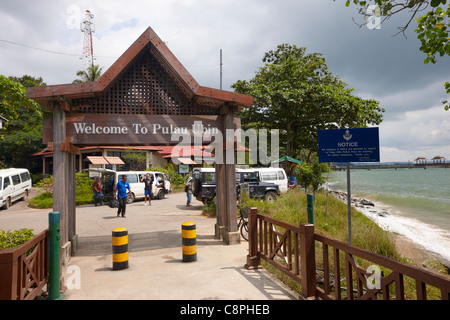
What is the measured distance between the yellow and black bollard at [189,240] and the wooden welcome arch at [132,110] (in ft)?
5.68

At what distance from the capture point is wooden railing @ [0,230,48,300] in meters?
3.33

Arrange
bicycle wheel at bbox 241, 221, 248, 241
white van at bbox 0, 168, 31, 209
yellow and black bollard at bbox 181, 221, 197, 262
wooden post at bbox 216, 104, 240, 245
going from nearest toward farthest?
yellow and black bollard at bbox 181, 221, 197, 262, wooden post at bbox 216, 104, 240, 245, bicycle wheel at bbox 241, 221, 248, 241, white van at bbox 0, 168, 31, 209

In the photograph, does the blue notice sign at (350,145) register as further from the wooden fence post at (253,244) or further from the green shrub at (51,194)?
the green shrub at (51,194)

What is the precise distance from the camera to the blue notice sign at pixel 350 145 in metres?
6.70

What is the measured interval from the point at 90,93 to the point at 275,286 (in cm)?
589

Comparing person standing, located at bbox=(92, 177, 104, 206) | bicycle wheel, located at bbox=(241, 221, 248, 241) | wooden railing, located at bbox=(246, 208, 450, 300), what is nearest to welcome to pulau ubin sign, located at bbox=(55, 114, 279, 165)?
bicycle wheel, located at bbox=(241, 221, 248, 241)

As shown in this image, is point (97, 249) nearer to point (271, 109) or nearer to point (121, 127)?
point (121, 127)

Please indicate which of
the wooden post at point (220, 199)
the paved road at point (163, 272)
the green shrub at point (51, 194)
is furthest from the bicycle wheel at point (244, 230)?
the green shrub at point (51, 194)

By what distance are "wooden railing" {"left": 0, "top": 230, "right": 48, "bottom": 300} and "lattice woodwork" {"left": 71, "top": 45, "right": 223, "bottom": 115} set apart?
3.75m

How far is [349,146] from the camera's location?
6945 mm

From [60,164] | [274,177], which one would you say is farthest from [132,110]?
[274,177]

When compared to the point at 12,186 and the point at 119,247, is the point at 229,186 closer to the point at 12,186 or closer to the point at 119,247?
the point at 119,247

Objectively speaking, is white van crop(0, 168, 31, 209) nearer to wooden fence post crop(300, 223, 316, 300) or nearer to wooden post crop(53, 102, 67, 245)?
wooden post crop(53, 102, 67, 245)
